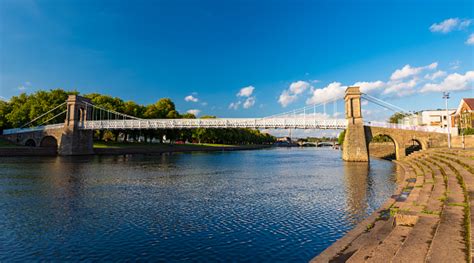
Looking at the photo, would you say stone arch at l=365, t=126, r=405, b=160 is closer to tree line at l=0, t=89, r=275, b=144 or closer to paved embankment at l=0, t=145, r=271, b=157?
paved embankment at l=0, t=145, r=271, b=157

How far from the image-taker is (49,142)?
227 feet

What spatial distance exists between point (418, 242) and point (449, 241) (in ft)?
2.28

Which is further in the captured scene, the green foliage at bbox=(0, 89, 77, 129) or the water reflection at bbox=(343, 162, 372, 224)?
the green foliage at bbox=(0, 89, 77, 129)

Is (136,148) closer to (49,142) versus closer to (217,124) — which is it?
(49,142)

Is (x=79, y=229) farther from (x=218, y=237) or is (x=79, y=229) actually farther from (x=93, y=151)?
(x=93, y=151)

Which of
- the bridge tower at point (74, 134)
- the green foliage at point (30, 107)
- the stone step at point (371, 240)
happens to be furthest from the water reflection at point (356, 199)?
the green foliage at point (30, 107)

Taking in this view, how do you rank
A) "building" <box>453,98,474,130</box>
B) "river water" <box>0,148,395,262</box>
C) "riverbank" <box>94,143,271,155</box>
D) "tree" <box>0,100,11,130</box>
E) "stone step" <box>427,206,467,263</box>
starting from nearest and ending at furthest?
"stone step" <box>427,206,467,263</box> → "river water" <box>0,148,395,262</box> → "building" <box>453,98,474,130</box> → "riverbank" <box>94,143,271,155</box> → "tree" <box>0,100,11,130</box>

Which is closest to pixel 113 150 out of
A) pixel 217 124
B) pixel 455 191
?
pixel 217 124

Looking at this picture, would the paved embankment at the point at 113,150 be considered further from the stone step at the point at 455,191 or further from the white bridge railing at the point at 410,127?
the stone step at the point at 455,191

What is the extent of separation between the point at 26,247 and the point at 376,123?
51.8 meters

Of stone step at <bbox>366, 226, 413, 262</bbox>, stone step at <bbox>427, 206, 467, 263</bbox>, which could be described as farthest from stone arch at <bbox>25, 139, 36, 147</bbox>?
stone step at <bbox>427, 206, 467, 263</bbox>

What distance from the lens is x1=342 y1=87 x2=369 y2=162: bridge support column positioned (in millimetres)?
47906

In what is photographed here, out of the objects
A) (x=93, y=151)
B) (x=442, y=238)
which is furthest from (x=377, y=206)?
(x=93, y=151)

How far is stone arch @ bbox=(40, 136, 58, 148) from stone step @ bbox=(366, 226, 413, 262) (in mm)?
75951
